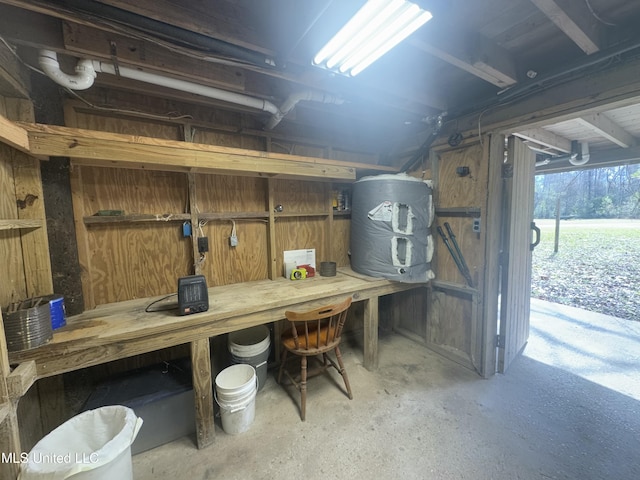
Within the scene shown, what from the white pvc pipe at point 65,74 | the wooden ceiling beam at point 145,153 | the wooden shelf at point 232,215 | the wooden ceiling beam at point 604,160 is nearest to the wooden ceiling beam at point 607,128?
the wooden ceiling beam at point 604,160

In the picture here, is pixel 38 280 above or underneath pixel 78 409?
above

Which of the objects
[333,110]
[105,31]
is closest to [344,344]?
[333,110]

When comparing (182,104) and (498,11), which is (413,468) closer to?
(498,11)

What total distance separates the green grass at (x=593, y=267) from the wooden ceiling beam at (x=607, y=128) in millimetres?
2289

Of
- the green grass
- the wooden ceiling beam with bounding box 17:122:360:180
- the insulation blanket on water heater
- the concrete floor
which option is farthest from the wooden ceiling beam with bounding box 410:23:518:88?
the green grass

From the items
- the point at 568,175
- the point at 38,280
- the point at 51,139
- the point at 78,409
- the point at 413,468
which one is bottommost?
the point at 413,468

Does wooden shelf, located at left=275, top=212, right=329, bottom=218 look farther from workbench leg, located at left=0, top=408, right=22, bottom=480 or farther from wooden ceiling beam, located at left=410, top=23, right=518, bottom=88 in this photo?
workbench leg, located at left=0, top=408, right=22, bottom=480

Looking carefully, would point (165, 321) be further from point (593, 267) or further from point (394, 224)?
point (593, 267)

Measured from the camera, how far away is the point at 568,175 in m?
5.07

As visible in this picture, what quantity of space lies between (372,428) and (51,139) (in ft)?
8.33

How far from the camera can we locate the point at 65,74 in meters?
1.30

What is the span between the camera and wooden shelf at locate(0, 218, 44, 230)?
1099 millimetres

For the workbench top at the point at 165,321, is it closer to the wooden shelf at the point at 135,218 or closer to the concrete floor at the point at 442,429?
the wooden shelf at the point at 135,218

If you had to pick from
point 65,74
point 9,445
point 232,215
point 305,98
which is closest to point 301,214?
point 232,215
